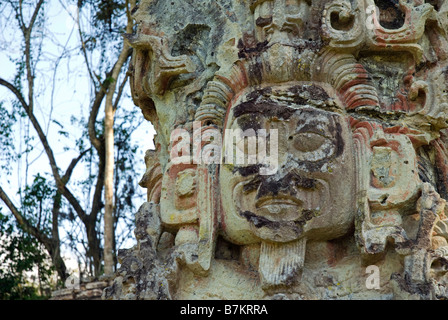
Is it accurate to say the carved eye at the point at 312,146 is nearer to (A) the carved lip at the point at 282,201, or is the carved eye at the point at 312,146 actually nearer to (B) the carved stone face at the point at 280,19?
(A) the carved lip at the point at 282,201

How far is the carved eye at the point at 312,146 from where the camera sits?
19.0ft

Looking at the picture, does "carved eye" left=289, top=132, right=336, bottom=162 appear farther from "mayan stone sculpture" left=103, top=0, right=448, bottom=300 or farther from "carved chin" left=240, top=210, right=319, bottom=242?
"carved chin" left=240, top=210, right=319, bottom=242

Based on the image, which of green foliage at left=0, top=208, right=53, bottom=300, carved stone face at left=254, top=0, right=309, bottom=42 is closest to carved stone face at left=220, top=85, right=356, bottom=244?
carved stone face at left=254, top=0, right=309, bottom=42

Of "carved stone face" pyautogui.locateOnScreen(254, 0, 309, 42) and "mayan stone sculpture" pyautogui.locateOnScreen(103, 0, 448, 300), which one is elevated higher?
"carved stone face" pyautogui.locateOnScreen(254, 0, 309, 42)

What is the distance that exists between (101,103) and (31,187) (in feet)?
5.04

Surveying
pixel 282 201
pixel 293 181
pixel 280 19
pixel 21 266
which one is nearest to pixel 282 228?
pixel 282 201

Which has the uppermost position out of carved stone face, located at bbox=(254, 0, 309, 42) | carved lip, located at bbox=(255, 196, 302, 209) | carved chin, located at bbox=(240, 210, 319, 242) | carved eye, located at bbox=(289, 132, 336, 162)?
carved stone face, located at bbox=(254, 0, 309, 42)

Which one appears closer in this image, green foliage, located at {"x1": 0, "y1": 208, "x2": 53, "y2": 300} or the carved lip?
the carved lip

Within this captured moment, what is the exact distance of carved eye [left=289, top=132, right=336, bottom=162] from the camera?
5.80 metres

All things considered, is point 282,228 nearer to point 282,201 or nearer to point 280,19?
point 282,201

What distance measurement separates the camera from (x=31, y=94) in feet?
35.1

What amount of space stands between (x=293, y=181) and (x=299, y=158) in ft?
0.63

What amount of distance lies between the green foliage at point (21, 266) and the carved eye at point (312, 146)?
459 cm

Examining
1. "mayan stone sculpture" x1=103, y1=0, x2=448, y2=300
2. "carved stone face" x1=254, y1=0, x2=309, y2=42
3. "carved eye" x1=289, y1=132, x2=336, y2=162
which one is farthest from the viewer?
"carved stone face" x1=254, y1=0, x2=309, y2=42
